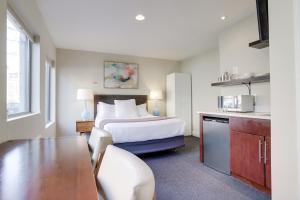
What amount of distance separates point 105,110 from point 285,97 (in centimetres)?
397

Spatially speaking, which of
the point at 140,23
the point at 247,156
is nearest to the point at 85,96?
the point at 140,23

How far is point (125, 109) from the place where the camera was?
15.7 feet

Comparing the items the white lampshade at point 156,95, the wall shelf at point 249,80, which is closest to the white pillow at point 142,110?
the white lampshade at point 156,95

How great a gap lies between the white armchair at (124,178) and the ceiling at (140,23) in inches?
93.9

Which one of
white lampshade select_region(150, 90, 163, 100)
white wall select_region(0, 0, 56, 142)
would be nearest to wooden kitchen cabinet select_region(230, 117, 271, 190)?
white wall select_region(0, 0, 56, 142)

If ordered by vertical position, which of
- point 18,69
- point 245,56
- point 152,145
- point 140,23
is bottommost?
point 152,145

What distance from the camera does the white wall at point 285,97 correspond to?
1404mm

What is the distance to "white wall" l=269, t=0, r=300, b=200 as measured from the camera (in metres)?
1.40

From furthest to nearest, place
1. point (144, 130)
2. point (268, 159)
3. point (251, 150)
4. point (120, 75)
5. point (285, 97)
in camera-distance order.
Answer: point (120, 75) → point (144, 130) → point (251, 150) → point (268, 159) → point (285, 97)

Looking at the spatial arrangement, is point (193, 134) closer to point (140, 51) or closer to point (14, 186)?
point (140, 51)

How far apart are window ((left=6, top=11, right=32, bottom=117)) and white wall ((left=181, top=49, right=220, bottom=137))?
3984mm

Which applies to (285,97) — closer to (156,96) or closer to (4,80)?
(4,80)

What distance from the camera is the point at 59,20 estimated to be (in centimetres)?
316

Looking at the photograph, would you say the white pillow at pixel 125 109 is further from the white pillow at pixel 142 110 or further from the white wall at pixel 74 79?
the white wall at pixel 74 79
